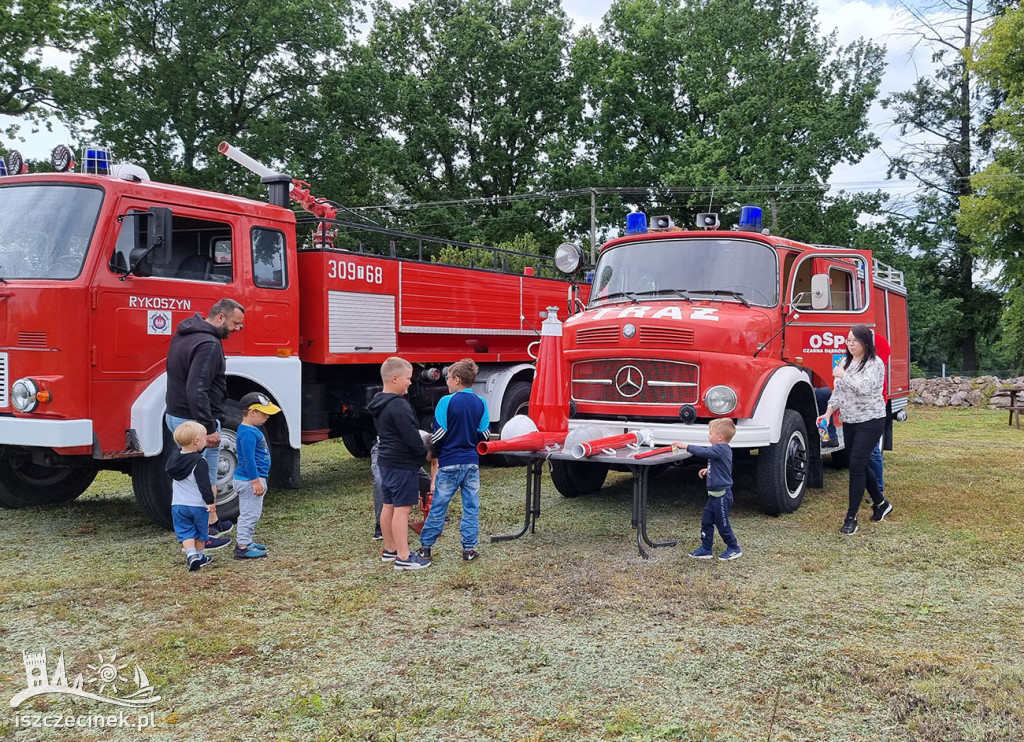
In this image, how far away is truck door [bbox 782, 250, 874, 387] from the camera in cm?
768

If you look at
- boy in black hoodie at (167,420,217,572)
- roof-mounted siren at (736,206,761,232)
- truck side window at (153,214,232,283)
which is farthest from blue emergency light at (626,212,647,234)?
boy in black hoodie at (167,420,217,572)

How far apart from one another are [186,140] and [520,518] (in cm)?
2383

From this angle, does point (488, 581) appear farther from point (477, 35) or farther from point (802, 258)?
point (477, 35)

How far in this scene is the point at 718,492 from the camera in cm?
571

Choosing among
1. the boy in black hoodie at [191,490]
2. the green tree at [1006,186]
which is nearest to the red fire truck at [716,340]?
the boy in black hoodie at [191,490]

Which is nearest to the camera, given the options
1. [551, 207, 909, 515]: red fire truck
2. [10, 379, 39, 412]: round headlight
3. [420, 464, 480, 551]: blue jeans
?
[420, 464, 480, 551]: blue jeans

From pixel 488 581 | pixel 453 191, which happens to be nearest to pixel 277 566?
pixel 488 581

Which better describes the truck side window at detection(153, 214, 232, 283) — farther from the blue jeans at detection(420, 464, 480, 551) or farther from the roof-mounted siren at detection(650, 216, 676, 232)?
the roof-mounted siren at detection(650, 216, 676, 232)

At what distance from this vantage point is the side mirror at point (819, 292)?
7.72 metres

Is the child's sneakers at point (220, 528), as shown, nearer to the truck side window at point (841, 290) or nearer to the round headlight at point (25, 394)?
the round headlight at point (25, 394)

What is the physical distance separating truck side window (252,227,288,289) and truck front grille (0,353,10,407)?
6.79 feet

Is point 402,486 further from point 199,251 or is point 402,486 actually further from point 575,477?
point 199,251

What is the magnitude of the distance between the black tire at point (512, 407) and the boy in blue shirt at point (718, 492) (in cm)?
476

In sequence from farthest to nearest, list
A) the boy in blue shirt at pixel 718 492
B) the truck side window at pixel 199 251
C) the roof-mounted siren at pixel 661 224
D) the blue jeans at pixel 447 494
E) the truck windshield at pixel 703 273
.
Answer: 1. the roof-mounted siren at pixel 661 224
2. the truck windshield at pixel 703 273
3. the truck side window at pixel 199 251
4. the boy in blue shirt at pixel 718 492
5. the blue jeans at pixel 447 494
